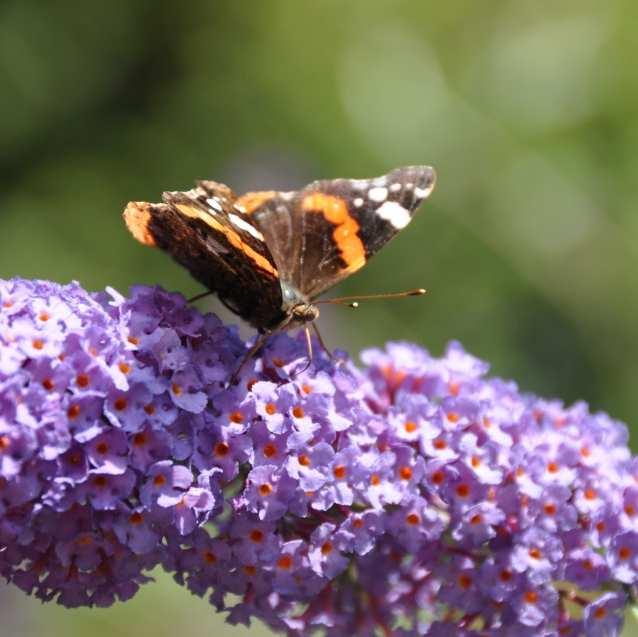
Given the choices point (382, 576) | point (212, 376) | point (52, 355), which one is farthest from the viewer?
point (382, 576)

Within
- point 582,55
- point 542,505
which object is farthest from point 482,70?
point 542,505

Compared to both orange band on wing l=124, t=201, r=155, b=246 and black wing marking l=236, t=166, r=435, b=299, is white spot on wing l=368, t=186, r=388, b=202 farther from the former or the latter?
orange band on wing l=124, t=201, r=155, b=246

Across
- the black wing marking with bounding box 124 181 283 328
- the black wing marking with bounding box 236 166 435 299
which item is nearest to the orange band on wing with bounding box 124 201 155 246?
the black wing marking with bounding box 124 181 283 328

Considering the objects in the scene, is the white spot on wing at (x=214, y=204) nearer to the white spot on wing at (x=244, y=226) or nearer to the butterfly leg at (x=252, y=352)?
the white spot on wing at (x=244, y=226)

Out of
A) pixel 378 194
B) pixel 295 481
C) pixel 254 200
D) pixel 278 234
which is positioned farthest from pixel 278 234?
pixel 295 481

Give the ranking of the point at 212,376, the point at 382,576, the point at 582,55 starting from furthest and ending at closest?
the point at 582,55, the point at 382,576, the point at 212,376

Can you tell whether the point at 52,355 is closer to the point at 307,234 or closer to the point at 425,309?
the point at 307,234
